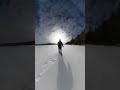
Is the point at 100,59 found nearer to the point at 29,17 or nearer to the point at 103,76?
the point at 103,76

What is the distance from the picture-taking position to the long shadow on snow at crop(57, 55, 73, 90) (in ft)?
4.18

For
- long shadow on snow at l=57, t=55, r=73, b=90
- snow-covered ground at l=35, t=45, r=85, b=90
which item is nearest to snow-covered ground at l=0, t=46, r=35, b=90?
snow-covered ground at l=35, t=45, r=85, b=90

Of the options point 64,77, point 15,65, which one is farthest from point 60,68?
point 15,65

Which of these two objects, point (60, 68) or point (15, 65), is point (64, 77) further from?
point (15, 65)

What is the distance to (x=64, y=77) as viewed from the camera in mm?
1287

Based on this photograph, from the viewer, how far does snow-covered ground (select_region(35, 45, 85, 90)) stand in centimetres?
127

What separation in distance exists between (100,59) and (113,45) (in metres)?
0.13

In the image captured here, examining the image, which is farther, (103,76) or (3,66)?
(3,66)

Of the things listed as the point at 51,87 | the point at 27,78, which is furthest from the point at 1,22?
the point at 51,87

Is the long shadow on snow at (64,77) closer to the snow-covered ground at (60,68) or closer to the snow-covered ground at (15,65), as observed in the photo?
the snow-covered ground at (60,68)

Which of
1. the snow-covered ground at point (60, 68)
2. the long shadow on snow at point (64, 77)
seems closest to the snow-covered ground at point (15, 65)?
the snow-covered ground at point (60, 68)

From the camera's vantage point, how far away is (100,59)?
4.05 ft

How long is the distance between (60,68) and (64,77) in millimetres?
71

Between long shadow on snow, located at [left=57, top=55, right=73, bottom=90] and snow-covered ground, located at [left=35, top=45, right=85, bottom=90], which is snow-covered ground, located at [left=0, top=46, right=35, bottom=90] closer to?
snow-covered ground, located at [left=35, top=45, right=85, bottom=90]
